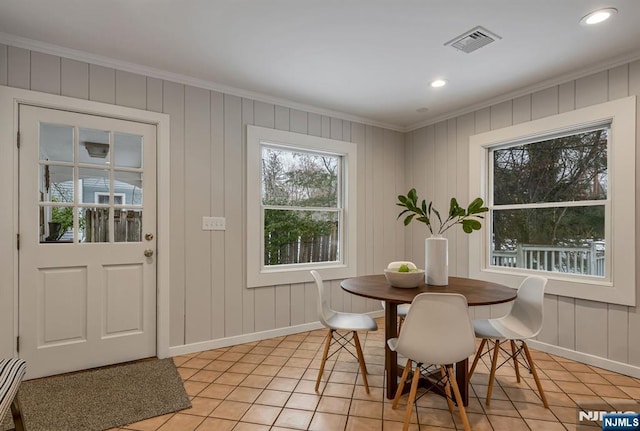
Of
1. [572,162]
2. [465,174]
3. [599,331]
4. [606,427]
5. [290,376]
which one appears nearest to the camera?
[606,427]

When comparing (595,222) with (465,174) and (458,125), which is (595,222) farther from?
(458,125)

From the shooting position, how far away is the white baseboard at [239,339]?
308 centimetres

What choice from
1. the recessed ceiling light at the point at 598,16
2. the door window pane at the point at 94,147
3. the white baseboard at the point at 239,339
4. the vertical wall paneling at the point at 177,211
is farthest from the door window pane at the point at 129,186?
the recessed ceiling light at the point at 598,16

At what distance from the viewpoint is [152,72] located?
9.77 feet

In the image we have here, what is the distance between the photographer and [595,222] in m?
2.96

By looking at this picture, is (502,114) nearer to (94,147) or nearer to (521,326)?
(521,326)

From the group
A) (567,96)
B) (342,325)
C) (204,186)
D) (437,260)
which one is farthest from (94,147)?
(567,96)

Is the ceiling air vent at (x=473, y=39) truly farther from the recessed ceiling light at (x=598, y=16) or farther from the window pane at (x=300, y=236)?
the window pane at (x=300, y=236)

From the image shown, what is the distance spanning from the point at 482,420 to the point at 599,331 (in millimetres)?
1548

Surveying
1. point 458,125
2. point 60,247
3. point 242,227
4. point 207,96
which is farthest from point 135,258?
point 458,125

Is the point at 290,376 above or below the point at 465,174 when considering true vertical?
below

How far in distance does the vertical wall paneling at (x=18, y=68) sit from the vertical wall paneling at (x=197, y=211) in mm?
1092

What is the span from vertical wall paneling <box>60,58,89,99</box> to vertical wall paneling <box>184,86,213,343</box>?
0.75 m

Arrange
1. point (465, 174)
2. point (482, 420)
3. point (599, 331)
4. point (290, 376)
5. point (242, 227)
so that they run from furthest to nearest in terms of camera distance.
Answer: point (465, 174)
point (242, 227)
point (599, 331)
point (290, 376)
point (482, 420)
